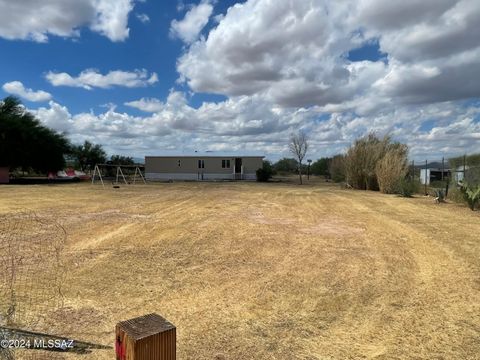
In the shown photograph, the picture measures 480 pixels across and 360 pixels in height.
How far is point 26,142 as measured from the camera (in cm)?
3008

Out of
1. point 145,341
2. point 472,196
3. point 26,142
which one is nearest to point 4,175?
point 26,142

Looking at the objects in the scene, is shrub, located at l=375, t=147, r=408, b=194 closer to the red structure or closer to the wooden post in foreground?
the wooden post in foreground

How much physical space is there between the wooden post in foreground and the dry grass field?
1327mm

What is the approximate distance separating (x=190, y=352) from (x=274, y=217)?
834cm

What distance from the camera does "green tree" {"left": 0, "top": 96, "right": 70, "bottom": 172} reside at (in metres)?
29.1

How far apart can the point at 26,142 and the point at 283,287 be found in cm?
3028

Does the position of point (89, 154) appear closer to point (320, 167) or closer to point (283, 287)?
point (320, 167)

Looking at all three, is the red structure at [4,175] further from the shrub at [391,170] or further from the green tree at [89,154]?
the shrub at [391,170]

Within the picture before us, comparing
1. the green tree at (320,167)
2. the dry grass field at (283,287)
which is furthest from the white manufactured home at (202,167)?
the dry grass field at (283,287)

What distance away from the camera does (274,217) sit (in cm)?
1154

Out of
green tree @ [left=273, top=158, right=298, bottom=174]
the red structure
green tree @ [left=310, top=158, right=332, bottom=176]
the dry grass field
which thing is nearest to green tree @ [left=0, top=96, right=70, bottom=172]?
the red structure

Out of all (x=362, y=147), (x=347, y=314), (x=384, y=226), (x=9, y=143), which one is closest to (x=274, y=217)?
(x=384, y=226)

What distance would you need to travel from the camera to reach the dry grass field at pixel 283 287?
11.7 ft

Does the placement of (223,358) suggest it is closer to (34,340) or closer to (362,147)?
(34,340)
